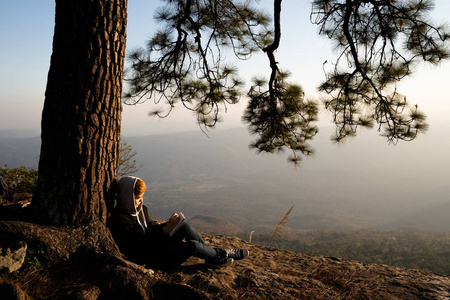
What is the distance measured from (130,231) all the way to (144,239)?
131 mm

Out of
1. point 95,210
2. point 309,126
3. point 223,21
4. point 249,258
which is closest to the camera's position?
point 95,210

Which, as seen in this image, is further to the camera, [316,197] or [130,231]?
[316,197]

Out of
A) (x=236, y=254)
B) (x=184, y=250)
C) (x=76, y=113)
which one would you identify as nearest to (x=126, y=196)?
(x=184, y=250)

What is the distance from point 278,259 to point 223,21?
362cm

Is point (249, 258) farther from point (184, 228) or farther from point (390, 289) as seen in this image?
point (390, 289)

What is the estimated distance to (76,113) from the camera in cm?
226

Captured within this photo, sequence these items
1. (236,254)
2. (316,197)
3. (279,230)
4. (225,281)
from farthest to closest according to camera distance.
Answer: (316,197) → (279,230) → (236,254) → (225,281)

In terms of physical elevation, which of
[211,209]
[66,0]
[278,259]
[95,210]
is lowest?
[211,209]

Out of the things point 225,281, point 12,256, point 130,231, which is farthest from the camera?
point 130,231

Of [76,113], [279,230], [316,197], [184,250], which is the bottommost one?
[316,197]

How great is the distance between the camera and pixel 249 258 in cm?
345

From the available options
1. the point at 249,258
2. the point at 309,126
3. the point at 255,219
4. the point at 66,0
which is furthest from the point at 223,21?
the point at 255,219

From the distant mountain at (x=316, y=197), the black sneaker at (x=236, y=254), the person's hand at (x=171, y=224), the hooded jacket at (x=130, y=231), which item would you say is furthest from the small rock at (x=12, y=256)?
the distant mountain at (x=316, y=197)

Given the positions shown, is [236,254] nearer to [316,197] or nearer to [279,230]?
[279,230]
